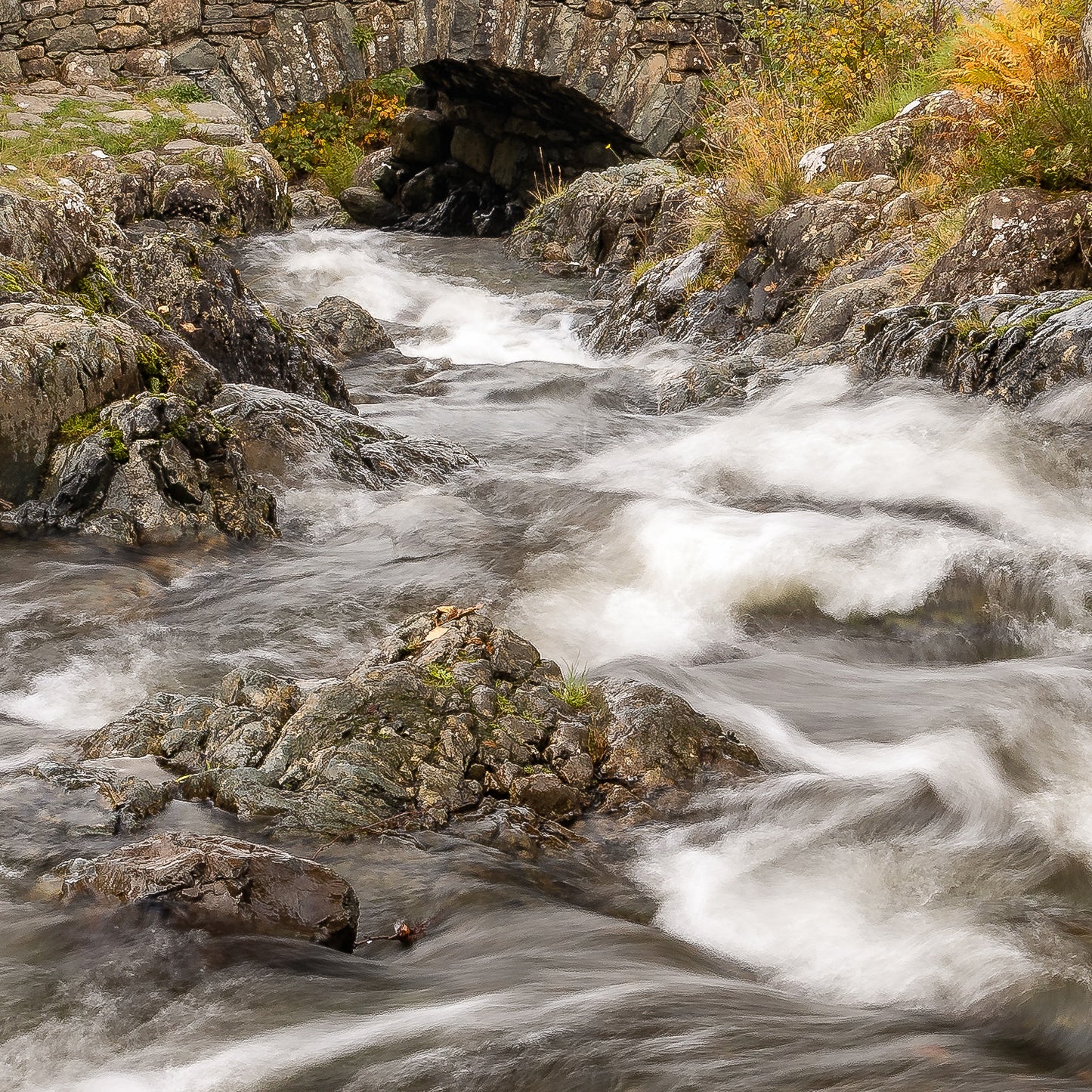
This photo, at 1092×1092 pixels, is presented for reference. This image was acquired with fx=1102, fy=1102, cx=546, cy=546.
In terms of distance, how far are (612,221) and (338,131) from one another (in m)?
9.54

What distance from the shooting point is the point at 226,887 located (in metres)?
2.36

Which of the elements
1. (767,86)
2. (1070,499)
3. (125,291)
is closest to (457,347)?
(125,291)

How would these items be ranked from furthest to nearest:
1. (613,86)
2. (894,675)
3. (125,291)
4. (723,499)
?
(613,86) < (125,291) < (723,499) < (894,675)

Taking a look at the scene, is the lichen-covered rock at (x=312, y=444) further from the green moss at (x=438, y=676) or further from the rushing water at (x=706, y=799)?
the green moss at (x=438, y=676)

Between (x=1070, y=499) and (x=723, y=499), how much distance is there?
1.80 m

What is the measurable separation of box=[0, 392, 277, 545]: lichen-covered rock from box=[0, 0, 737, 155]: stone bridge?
12.4 meters

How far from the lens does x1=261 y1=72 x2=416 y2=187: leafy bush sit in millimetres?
19781

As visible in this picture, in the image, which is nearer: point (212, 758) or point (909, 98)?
point (212, 758)

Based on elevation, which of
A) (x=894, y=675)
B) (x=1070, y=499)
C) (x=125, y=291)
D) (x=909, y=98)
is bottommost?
(x=894, y=675)

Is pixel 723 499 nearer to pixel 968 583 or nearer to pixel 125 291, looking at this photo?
pixel 968 583

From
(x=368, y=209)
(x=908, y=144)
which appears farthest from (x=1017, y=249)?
(x=368, y=209)

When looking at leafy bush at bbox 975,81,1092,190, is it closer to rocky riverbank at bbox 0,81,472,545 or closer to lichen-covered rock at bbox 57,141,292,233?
rocky riverbank at bbox 0,81,472,545

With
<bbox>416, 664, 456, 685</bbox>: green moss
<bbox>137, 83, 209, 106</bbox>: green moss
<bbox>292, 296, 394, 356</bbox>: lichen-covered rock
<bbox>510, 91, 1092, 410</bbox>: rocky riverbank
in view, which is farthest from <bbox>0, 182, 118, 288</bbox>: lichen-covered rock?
<bbox>137, 83, 209, 106</bbox>: green moss

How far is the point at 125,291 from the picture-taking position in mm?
7082
